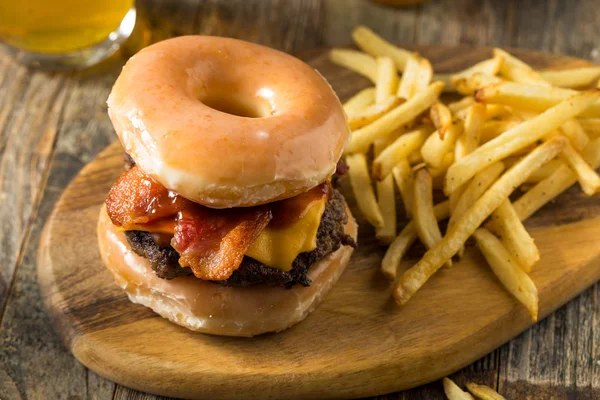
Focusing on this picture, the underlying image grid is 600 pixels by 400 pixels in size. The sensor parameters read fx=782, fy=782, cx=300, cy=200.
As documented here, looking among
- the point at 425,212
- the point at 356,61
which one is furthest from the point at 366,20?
the point at 425,212

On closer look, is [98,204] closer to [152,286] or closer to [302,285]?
[152,286]

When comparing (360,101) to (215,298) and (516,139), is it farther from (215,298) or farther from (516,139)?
(215,298)

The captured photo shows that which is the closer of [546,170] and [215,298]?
[215,298]

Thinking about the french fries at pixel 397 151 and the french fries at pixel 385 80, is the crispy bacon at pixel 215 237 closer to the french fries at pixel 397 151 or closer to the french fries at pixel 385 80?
the french fries at pixel 397 151

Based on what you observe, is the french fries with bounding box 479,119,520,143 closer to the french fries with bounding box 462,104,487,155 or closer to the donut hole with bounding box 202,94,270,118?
the french fries with bounding box 462,104,487,155

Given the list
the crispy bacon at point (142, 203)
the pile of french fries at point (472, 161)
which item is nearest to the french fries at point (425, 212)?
the pile of french fries at point (472, 161)

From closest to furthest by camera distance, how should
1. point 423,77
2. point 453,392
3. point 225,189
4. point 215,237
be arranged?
1. point 225,189
2. point 215,237
3. point 453,392
4. point 423,77

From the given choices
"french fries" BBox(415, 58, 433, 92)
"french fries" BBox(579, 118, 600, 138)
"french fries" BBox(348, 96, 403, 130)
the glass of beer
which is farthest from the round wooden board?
the glass of beer
